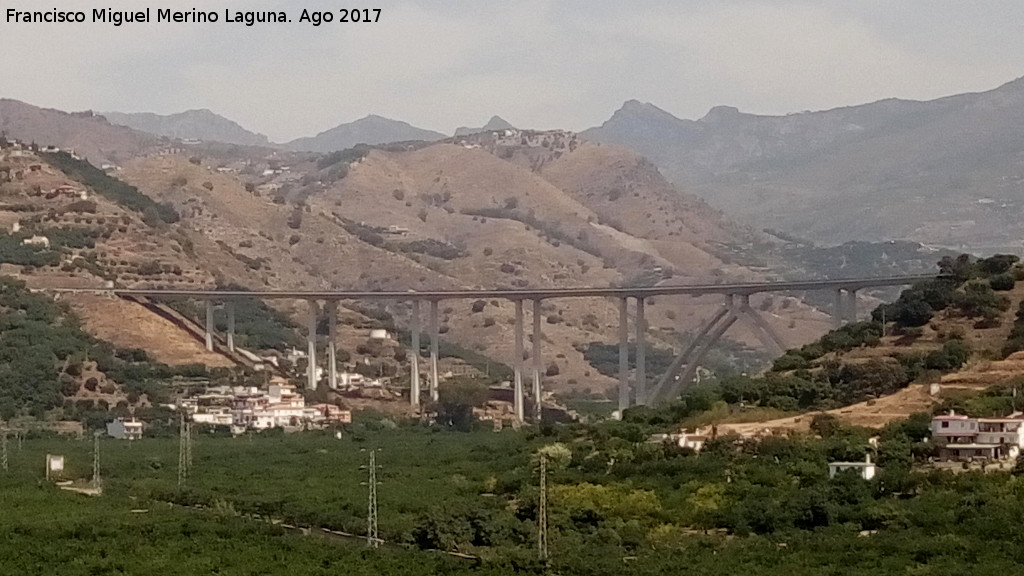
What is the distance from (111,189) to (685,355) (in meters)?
52.4

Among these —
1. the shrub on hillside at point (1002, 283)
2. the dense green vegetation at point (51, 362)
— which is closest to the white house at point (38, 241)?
the dense green vegetation at point (51, 362)

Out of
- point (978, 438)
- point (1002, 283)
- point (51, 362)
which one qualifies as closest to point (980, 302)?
point (1002, 283)

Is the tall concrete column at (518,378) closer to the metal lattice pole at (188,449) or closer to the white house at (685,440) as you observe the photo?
the metal lattice pole at (188,449)

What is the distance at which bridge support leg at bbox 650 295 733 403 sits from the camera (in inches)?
3059

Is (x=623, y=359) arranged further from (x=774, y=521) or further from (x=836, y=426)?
(x=774, y=521)

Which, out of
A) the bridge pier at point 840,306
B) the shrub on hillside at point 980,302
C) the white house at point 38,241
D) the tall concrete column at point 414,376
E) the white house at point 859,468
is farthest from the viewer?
the white house at point 38,241

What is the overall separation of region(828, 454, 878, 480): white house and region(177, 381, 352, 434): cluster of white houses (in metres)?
35.7

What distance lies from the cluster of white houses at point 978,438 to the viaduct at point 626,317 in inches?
1100

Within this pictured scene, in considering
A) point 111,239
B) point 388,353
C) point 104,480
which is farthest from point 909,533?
point 111,239

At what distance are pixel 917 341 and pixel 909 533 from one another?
85.9ft

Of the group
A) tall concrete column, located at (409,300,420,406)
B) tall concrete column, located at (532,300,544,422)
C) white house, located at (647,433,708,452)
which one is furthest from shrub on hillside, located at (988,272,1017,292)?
tall concrete column, located at (409,300,420,406)

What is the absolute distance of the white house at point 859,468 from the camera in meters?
40.7

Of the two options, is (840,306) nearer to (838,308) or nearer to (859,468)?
(838,308)

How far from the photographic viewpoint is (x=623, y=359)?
79.4m
